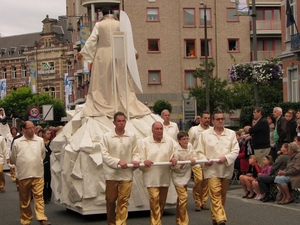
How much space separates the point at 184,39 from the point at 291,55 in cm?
2669

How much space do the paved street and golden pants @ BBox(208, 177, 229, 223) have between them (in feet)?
3.35

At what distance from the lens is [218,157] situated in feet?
40.2

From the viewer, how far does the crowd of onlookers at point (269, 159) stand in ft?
52.2

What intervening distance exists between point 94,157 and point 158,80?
4770cm

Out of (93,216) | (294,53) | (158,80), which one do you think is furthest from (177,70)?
(93,216)

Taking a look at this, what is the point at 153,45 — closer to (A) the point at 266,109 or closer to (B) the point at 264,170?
(A) the point at 266,109

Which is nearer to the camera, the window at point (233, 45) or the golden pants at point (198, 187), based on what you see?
the golden pants at point (198, 187)

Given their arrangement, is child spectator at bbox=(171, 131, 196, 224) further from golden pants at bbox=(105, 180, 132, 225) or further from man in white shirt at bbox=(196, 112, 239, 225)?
golden pants at bbox=(105, 180, 132, 225)

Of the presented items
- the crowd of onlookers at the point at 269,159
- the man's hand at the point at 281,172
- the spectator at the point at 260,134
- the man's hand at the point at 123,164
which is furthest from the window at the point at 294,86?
the man's hand at the point at 123,164

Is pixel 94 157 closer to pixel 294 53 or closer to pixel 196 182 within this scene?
pixel 196 182

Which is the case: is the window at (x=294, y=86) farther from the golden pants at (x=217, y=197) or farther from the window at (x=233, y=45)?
the window at (x=233, y=45)

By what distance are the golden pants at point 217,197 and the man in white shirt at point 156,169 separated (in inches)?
33.1

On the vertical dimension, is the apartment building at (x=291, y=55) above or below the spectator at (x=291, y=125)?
above

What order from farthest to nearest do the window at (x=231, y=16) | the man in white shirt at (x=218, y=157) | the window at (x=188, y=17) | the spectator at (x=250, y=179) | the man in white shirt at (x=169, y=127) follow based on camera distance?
the window at (x=231, y=16)
the window at (x=188, y=17)
the spectator at (x=250, y=179)
the man in white shirt at (x=169, y=127)
the man in white shirt at (x=218, y=157)
